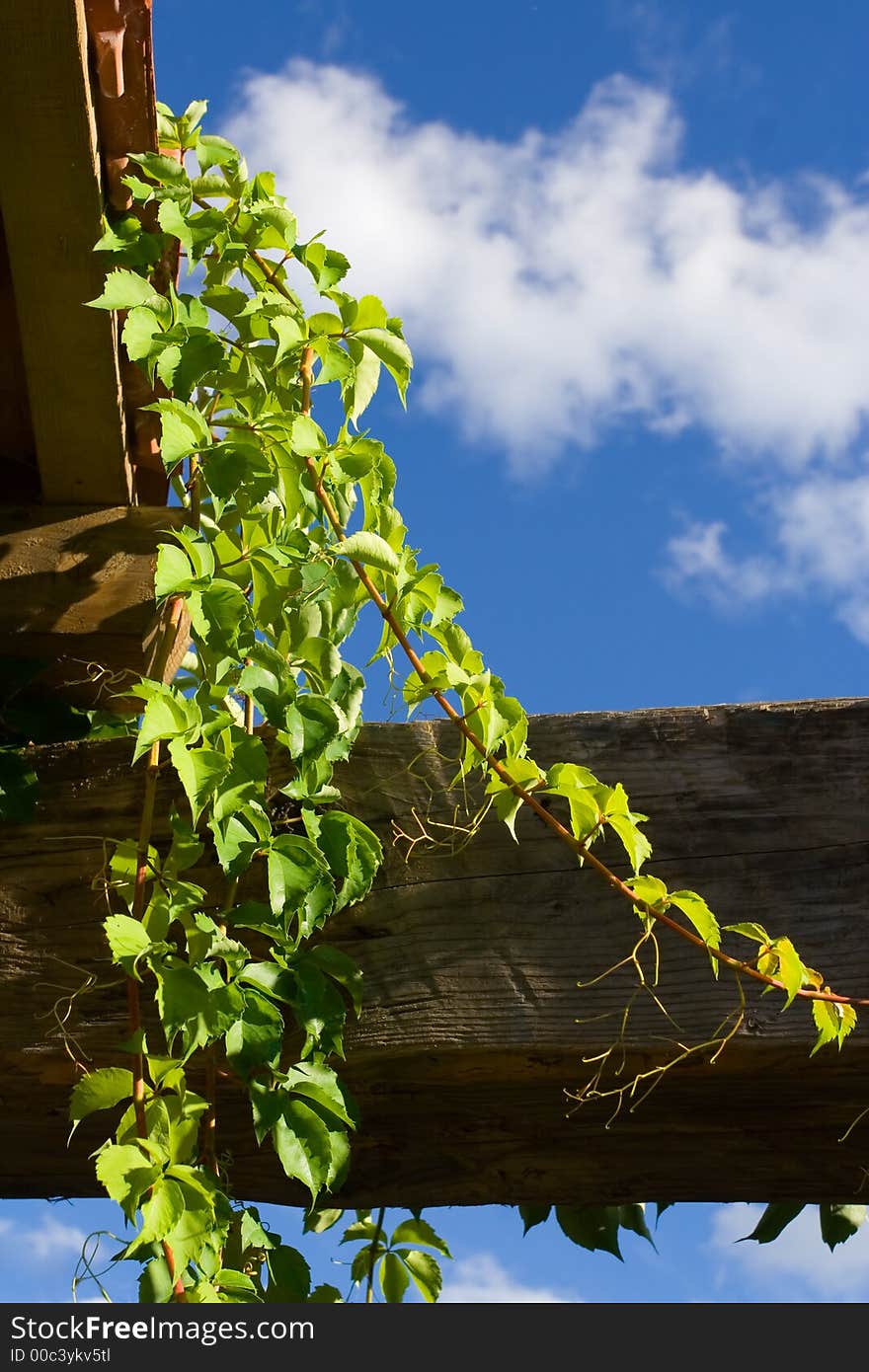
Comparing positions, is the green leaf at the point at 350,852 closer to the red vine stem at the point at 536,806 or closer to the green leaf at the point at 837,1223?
the red vine stem at the point at 536,806

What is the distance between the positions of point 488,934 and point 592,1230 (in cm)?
57

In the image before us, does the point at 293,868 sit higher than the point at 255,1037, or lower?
higher

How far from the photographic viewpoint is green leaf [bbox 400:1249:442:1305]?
1.50 m

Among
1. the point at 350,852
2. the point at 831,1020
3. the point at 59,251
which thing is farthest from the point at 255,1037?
the point at 59,251

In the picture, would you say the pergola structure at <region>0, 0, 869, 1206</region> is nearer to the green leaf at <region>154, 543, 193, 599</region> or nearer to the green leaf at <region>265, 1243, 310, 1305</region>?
the green leaf at <region>265, 1243, 310, 1305</region>

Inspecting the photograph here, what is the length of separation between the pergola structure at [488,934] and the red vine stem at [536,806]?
4 cm

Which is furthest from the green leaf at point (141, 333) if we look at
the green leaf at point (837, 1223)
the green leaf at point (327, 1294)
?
the green leaf at point (837, 1223)

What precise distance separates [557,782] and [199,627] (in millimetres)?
354

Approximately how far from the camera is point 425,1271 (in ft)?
4.96

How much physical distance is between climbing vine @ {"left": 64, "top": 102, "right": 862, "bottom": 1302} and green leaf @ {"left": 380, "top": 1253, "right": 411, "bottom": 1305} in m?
0.31

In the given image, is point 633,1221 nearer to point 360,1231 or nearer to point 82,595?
point 360,1231

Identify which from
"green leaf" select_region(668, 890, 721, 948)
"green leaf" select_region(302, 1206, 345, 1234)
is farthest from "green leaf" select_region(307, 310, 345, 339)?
"green leaf" select_region(302, 1206, 345, 1234)

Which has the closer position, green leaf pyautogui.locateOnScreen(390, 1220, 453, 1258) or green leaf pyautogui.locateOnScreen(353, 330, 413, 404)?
green leaf pyautogui.locateOnScreen(353, 330, 413, 404)
